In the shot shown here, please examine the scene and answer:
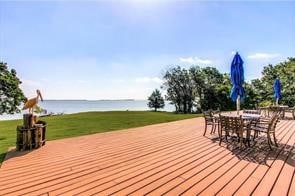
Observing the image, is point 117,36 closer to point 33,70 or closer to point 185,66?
point 33,70

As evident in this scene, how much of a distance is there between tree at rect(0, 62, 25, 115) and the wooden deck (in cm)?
565

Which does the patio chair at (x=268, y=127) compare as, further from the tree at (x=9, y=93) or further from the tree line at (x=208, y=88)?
the tree line at (x=208, y=88)

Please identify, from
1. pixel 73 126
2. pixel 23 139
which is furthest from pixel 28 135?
pixel 73 126

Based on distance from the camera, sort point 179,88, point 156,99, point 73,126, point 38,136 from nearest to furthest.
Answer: point 38,136
point 73,126
point 179,88
point 156,99

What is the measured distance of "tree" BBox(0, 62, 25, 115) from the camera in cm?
977

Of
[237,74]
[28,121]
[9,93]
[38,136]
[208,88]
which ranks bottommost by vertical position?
[38,136]

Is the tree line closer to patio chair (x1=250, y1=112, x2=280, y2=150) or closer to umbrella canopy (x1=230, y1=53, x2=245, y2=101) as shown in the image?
umbrella canopy (x1=230, y1=53, x2=245, y2=101)

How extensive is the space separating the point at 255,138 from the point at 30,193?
19.2ft

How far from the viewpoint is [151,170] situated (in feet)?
12.1

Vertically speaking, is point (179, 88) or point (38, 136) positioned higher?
point (179, 88)

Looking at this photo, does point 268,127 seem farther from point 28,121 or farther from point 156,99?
point 156,99

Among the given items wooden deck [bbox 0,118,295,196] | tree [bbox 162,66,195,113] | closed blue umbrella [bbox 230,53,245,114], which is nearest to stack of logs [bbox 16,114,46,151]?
wooden deck [bbox 0,118,295,196]

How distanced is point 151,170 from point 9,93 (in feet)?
29.8

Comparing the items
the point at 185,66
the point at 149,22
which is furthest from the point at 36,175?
the point at 185,66
